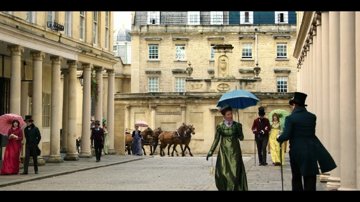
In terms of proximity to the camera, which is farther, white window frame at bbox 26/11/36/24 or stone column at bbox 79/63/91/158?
stone column at bbox 79/63/91/158

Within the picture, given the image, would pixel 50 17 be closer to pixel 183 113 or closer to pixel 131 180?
pixel 131 180

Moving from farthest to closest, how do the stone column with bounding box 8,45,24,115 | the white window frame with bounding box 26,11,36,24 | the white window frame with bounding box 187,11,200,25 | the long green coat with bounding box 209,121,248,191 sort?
1. the white window frame with bounding box 187,11,200,25
2. the white window frame with bounding box 26,11,36,24
3. the stone column with bounding box 8,45,24,115
4. the long green coat with bounding box 209,121,248,191

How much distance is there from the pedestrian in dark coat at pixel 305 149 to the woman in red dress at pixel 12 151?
14039 millimetres

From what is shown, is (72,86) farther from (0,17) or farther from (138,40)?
(138,40)

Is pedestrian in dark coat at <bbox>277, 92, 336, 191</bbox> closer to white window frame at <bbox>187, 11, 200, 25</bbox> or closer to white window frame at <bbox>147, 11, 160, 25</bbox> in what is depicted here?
white window frame at <bbox>147, 11, 160, 25</bbox>

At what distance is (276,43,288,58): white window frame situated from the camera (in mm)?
77938

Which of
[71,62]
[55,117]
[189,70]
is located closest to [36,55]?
[55,117]

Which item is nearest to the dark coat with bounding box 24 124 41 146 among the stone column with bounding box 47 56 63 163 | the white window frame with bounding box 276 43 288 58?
the stone column with bounding box 47 56 63 163

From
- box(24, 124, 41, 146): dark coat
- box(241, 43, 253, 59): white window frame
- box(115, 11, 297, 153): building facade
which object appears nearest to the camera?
box(24, 124, 41, 146): dark coat

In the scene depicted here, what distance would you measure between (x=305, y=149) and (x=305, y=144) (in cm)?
9

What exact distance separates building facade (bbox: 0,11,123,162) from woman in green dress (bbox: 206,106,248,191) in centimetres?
1274

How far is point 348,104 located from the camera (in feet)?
49.9

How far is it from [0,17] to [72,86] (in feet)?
32.6

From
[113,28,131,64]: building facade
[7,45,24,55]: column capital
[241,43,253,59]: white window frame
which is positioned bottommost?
[7,45,24,55]: column capital
